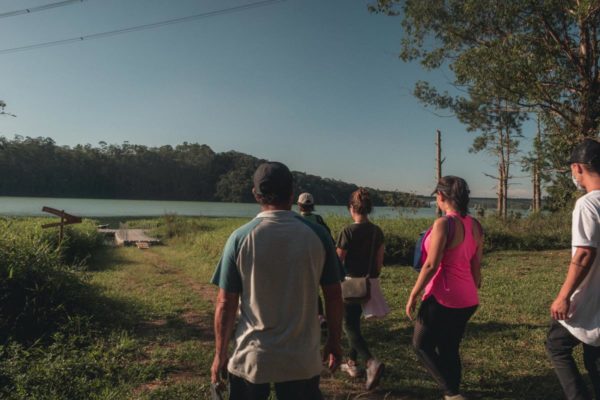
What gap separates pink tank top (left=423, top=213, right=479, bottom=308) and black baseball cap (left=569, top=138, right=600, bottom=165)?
0.79m

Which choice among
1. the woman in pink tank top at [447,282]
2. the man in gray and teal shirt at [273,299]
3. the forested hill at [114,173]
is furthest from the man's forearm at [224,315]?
the forested hill at [114,173]

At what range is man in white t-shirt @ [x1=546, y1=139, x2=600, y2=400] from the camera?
2.32 metres

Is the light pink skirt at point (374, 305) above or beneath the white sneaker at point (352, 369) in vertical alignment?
above

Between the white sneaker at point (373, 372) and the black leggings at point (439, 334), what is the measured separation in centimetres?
54

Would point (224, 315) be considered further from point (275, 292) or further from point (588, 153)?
point (588, 153)

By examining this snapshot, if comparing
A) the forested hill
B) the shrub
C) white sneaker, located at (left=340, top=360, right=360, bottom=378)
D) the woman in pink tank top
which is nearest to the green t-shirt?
the woman in pink tank top

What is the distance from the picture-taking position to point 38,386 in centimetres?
353

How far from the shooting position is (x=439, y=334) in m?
2.97

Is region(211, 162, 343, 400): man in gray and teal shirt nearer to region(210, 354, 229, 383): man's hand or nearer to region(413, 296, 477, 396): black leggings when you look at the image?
region(210, 354, 229, 383): man's hand

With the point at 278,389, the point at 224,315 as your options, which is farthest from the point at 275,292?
the point at 278,389

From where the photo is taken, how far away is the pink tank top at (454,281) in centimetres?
288

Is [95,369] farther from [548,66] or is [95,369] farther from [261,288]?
[548,66]

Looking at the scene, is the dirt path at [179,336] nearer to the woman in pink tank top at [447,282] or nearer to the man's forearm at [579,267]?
the woman in pink tank top at [447,282]

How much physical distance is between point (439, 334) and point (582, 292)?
0.96 metres
